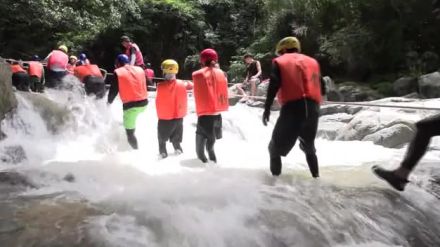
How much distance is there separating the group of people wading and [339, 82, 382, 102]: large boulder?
26.4 feet

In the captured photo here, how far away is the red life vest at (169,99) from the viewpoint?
7059 millimetres

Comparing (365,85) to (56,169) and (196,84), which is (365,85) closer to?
(196,84)

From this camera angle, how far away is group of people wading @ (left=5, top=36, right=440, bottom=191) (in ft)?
14.0

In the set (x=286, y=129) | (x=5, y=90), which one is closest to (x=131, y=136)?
(x=5, y=90)

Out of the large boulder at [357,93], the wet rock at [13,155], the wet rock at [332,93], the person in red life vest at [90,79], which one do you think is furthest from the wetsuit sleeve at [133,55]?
the large boulder at [357,93]

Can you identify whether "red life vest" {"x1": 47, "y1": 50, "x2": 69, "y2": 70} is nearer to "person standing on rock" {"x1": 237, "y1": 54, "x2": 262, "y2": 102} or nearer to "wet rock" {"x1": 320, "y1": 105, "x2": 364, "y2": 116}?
"person standing on rock" {"x1": 237, "y1": 54, "x2": 262, "y2": 102}

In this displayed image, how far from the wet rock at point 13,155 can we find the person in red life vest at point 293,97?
4.32 metres

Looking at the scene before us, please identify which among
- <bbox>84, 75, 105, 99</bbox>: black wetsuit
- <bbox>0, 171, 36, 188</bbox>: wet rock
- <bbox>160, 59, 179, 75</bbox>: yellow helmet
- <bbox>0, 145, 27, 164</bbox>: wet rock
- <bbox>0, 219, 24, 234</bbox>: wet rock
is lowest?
<bbox>0, 145, 27, 164</bbox>: wet rock

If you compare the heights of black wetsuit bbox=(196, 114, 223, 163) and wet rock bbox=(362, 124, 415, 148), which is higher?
black wetsuit bbox=(196, 114, 223, 163)

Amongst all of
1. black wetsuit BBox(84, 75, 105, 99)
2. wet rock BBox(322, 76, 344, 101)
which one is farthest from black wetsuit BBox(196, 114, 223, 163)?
wet rock BBox(322, 76, 344, 101)

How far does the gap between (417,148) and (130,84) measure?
4.45m

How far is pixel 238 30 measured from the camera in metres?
25.8

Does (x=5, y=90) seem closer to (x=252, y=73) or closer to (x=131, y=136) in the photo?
(x=131, y=136)

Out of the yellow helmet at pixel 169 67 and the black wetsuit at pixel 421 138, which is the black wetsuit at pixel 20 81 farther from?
the black wetsuit at pixel 421 138
